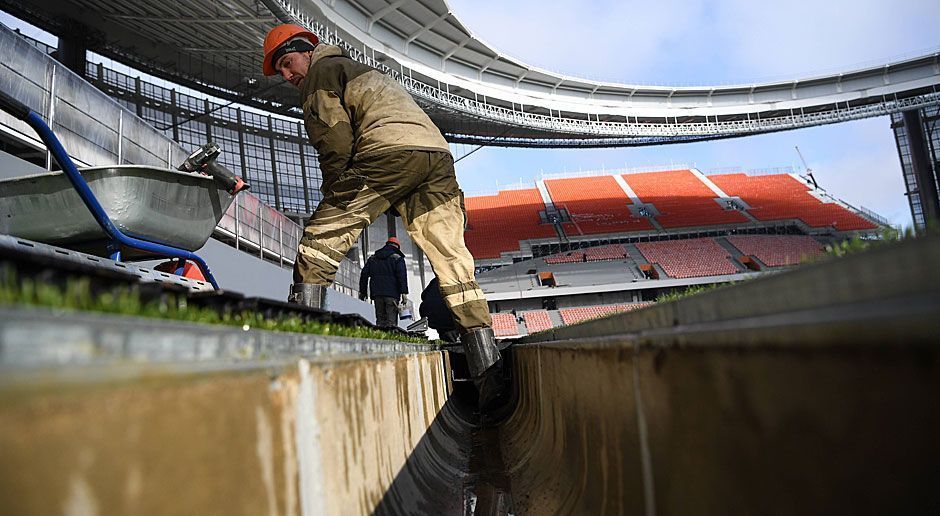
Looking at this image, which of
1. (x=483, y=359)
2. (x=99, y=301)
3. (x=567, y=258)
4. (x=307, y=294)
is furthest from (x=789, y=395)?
(x=567, y=258)

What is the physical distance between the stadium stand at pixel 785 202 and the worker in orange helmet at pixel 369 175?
34.9 m

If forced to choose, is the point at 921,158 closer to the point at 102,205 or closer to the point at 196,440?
the point at 102,205

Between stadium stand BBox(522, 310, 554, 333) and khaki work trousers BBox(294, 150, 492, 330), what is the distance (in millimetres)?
22916

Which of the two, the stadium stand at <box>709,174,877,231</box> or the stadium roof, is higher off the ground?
the stadium roof

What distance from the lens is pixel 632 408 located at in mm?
1105

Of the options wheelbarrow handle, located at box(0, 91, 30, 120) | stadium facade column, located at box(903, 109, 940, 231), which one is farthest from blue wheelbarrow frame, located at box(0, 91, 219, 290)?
stadium facade column, located at box(903, 109, 940, 231)

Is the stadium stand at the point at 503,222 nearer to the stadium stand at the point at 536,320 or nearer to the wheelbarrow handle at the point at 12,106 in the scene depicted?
the stadium stand at the point at 536,320

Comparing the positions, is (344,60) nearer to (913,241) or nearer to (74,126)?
(913,241)

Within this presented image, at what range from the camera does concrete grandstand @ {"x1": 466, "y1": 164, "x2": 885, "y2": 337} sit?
2917 cm

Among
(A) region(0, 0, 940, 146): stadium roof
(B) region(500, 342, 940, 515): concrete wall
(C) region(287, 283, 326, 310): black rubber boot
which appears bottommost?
(B) region(500, 342, 940, 515): concrete wall

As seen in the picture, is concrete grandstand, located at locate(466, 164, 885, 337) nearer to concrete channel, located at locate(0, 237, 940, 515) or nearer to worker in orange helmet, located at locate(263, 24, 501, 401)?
worker in orange helmet, located at locate(263, 24, 501, 401)

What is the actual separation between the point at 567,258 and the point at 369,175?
28.9m

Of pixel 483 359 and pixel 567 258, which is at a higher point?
pixel 567 258

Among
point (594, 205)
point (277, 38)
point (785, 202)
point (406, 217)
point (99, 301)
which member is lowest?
point (99, 301)
